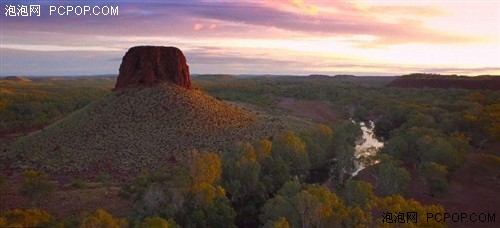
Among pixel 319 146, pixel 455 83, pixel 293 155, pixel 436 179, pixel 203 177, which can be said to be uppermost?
pixel 455 83

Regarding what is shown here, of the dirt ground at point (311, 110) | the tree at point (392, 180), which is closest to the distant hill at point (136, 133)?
the tree at point (392, 180)

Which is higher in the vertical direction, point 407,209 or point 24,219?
point 24,219

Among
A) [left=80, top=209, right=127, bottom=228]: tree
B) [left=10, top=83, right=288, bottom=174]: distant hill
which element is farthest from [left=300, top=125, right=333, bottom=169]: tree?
[left=80, top=209, right=127, bottom=228]: tree

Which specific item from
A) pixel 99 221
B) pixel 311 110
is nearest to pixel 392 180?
pixel 99 221

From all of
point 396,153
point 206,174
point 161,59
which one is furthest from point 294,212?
Result: point 161,59

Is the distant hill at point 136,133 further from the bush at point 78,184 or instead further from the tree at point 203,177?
the tree at point 203,177

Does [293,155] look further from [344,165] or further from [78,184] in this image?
[78,184]

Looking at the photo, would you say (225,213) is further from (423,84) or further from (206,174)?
(423,84)
